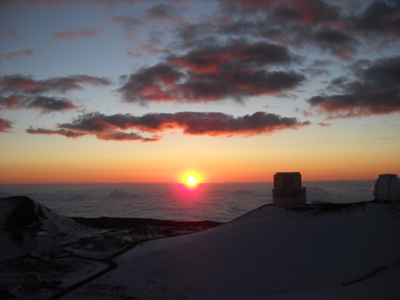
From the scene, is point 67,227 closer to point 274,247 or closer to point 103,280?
point 103,280

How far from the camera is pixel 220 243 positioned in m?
31.5

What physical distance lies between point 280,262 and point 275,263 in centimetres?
42

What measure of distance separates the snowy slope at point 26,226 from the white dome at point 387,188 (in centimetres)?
3684

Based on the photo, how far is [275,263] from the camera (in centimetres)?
2559

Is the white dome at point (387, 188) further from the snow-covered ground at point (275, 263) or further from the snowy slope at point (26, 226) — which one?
the snowy slope at point (26, 226)

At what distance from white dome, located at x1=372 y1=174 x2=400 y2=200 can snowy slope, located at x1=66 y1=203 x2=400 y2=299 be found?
108 inches

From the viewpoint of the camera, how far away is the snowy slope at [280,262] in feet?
70.9

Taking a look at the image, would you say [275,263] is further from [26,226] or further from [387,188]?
[26,226]

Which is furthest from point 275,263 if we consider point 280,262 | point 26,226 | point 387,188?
point 26,226

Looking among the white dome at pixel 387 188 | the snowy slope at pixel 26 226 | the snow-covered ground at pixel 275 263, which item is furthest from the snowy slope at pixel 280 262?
the snowy slope at pixel 26 226

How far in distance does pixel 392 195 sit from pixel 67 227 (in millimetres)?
42657

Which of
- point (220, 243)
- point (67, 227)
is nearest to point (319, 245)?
point (220, 243)

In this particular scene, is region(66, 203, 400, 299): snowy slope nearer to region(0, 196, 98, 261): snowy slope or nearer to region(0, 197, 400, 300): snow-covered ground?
region(0, 197, 400, 300): snow-covered ground

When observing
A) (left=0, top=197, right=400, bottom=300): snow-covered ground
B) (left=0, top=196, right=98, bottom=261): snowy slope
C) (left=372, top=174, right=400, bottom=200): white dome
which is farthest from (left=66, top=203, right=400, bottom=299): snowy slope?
(left=0, top=196, right=98, bottom=261): snowy slope
